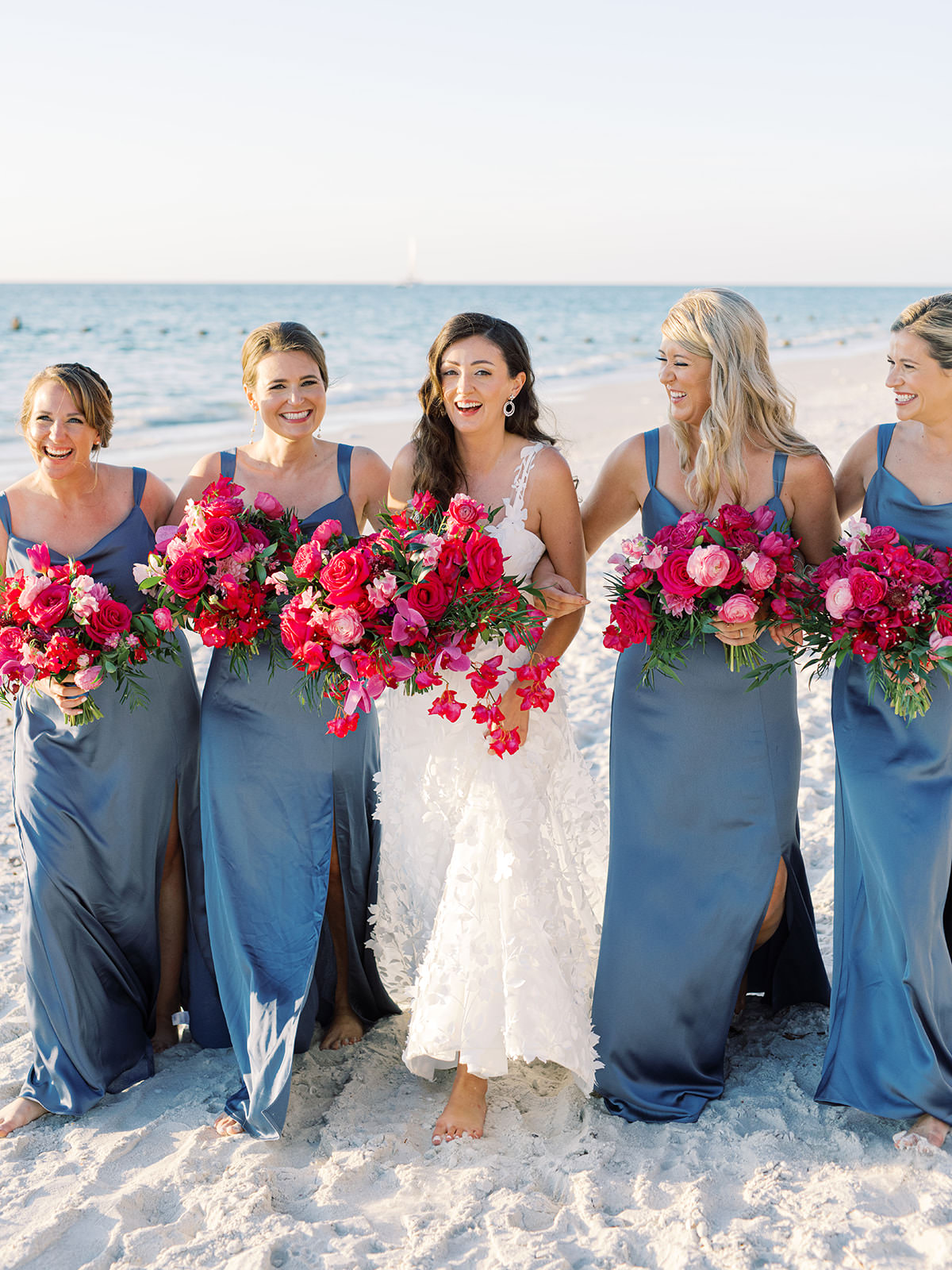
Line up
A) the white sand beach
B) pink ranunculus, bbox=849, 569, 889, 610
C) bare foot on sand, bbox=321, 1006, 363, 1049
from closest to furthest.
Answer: the white sand beach → pink ranunculus, bbox=849, 569, 889, 610 → bare foot on sand, bbox=321, 1006, 363, 1049

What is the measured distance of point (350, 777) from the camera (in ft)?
14.2

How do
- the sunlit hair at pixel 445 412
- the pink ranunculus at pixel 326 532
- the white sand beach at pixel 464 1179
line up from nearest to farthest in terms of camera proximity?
1. the white sand beach at pixel 464 1179
2. the pink ranunculus at pixel 326 532
3. the sunlit hair at pixel 445 412

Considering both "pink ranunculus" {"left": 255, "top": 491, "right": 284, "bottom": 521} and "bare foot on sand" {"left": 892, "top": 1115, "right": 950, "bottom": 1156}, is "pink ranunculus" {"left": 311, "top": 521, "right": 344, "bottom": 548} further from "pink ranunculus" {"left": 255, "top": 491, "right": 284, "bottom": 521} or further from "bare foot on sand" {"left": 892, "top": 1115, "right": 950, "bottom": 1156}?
"bare foot on sand" {"left": 892, "top": 1115, "right": 950, "bottom": 1156}

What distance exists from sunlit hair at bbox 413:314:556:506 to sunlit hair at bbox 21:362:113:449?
3.89ft

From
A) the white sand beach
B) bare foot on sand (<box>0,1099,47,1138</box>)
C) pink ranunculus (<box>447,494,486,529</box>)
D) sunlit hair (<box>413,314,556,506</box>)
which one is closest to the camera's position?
the white sand beach

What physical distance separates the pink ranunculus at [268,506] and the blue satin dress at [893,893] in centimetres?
209

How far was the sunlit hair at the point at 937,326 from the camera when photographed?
376cm

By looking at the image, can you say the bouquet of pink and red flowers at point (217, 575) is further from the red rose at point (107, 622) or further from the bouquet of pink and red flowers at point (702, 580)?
the bouquet of pink and red flowers at point (702, 580)

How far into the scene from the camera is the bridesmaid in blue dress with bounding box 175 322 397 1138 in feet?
13.6

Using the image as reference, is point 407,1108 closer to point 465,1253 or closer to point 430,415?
point 465,1253

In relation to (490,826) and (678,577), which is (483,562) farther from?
(490,826)

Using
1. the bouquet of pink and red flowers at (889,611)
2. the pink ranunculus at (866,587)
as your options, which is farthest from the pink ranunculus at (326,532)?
the pink ranunculus at (866,587)

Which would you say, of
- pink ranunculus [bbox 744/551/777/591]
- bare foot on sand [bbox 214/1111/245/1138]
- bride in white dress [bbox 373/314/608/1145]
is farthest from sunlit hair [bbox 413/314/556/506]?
bare foot on sand [bbox 214/1111/245/1138]

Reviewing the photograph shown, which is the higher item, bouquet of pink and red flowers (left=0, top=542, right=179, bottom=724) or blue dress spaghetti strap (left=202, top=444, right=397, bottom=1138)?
bouquet of pink and red flowers (left=0, top=542, right=179, bottom=724)
